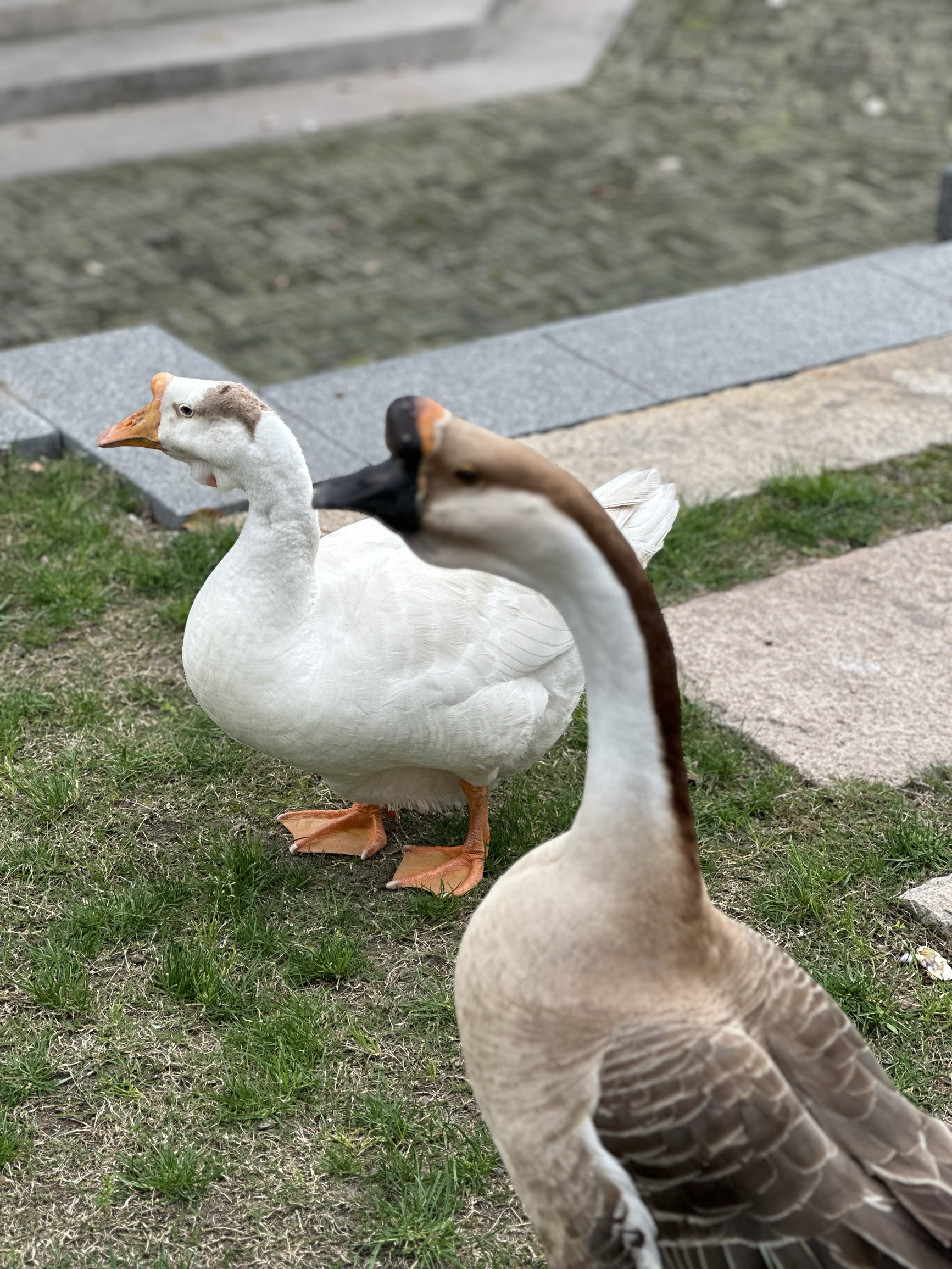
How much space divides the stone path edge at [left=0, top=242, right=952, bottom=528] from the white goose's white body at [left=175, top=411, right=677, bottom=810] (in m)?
1.76

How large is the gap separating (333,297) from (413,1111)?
5.67 metres

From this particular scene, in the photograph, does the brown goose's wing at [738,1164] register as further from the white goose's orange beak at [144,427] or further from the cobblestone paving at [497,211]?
the cobblestone paving at [497,211]

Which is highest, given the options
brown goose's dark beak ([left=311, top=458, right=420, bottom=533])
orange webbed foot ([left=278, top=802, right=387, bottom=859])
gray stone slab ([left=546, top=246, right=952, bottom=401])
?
brown goose's dark beak ([left=311, top=458, right=420, bottom=533])

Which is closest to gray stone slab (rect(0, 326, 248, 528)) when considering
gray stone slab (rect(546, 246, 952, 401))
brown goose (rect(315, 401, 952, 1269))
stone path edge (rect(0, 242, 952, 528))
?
stone path edge (rect(0, 242, 952, 528))

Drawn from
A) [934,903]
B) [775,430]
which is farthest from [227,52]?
[934,903]

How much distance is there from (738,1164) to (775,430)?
13.5ft

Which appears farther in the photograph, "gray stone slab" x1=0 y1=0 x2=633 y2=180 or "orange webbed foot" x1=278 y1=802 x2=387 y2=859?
"gray stone slab" x1=0 y1=0 x2=633 y2=180

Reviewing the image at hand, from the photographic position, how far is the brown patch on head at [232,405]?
3371mm

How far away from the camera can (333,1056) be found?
3.30 meters

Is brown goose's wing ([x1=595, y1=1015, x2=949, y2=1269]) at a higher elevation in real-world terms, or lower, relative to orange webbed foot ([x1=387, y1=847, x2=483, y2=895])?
higher

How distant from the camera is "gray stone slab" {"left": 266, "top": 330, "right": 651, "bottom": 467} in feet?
18.8

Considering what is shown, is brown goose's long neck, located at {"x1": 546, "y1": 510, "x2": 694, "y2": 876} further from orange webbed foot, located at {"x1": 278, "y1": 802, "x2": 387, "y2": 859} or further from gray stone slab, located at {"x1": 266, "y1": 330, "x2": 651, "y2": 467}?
gray stone slab, located at {"x1": 266, "y1": 330, "x2": 651, "y2": 467}

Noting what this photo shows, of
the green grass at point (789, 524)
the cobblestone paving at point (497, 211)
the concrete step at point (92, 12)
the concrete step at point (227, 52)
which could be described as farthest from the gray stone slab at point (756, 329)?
the concrete step at point (92, 12)

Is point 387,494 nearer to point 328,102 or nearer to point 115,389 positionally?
point 115,389
